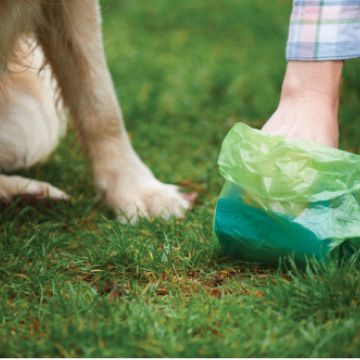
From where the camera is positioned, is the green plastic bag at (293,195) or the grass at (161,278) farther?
the green plastic bag at (293,195)

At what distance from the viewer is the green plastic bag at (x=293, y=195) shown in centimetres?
189

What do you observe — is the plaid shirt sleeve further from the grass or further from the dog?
the dog

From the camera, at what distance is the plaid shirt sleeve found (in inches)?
82.4

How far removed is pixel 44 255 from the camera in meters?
Answer: 2.23

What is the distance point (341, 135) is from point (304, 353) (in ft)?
6.63

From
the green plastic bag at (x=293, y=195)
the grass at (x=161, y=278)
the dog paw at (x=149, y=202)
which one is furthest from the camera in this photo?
the dog paw at (x=149, y=202)

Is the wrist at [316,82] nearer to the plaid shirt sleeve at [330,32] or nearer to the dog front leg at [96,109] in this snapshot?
the plaid shirt sleeve at [330,32]

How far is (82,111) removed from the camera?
2.83 metres

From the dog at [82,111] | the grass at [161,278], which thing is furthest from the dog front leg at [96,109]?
the grass at [161,278]

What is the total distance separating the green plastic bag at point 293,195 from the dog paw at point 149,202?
0.67 m

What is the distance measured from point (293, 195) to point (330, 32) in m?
0.52

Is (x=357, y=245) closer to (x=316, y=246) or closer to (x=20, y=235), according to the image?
(x=316, y=246)

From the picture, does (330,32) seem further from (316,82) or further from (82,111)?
(82,111)

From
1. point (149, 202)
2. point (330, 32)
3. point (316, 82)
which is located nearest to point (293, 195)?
point (316, 82)
